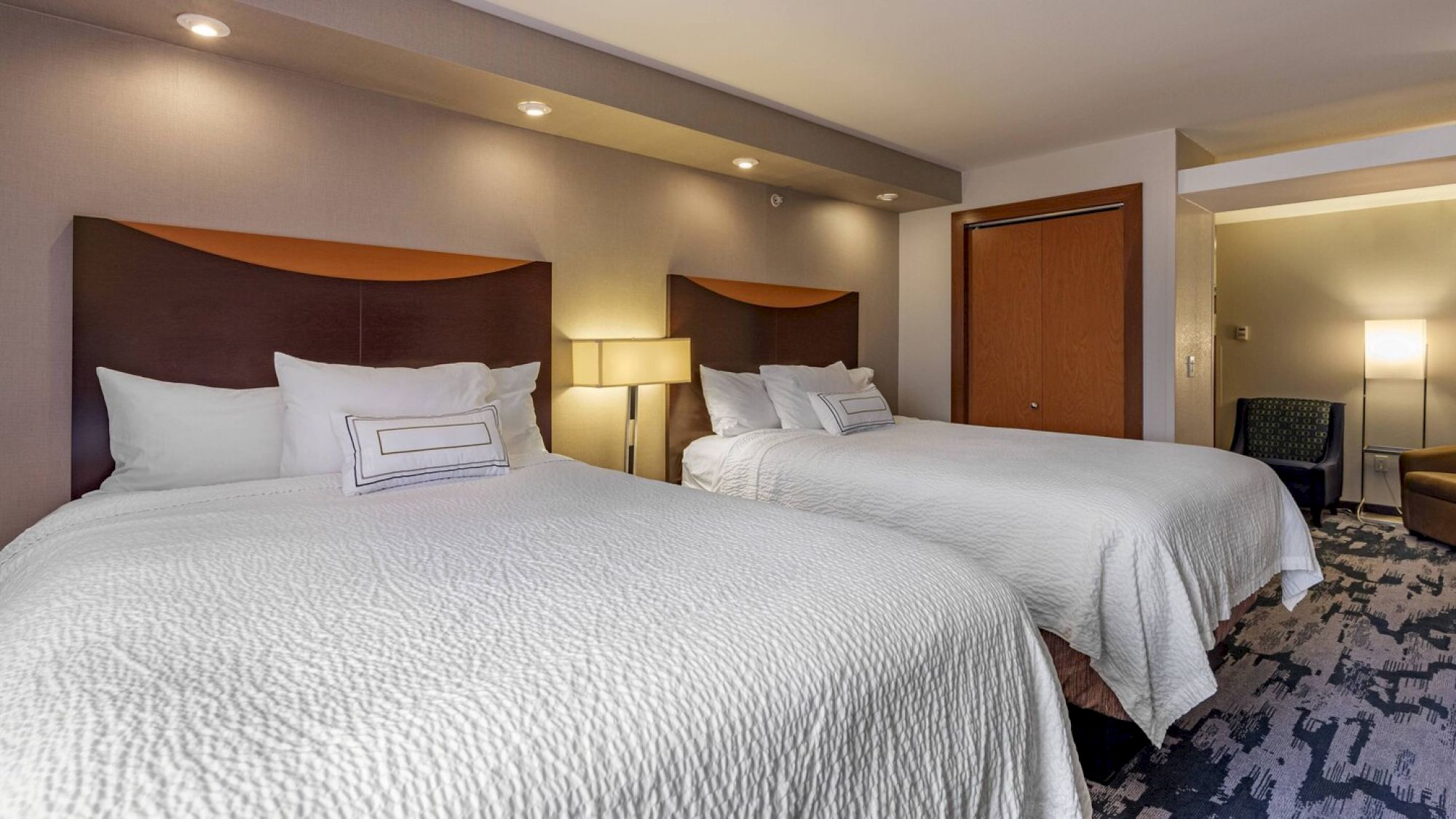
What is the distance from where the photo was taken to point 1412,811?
1.81 m

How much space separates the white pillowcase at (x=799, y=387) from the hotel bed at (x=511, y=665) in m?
1.87

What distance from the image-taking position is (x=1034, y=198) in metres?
4.46

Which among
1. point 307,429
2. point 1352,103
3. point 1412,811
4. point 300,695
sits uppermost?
point 1352,103

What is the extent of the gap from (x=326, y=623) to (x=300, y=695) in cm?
23

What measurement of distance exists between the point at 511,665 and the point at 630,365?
2402 mm

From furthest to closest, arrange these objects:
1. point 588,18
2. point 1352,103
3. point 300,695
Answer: point 1352,103 → point 588,18 → point 300,695

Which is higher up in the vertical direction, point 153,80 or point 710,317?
point 153,80

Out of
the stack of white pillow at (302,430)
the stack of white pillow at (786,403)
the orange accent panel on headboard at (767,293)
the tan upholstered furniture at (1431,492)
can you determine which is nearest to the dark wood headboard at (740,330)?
the orange accent panel on headboard at (767,293)

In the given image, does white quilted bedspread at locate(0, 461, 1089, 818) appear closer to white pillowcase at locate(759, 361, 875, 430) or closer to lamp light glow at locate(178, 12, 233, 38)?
lamp light glow at locate(178, 12, 233, 38)

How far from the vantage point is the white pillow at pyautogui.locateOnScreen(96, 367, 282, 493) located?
2.12 meters

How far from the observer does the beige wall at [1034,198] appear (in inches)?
157

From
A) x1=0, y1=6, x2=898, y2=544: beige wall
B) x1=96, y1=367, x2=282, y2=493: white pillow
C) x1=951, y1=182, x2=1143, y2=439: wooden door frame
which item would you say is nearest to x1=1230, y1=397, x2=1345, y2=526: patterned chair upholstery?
x1=951, y1=182, x2=1143, y2=439: wooden door frame

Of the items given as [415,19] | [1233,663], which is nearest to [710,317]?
[415,19]

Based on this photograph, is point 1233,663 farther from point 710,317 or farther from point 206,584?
point 206,584
